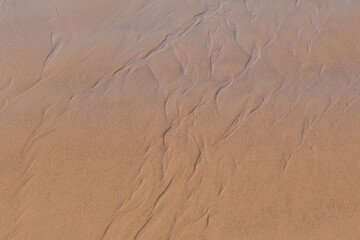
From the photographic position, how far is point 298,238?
3.54 metres

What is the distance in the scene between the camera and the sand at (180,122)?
12.3 feet

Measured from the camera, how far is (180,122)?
4641 mm

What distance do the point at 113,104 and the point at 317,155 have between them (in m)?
2.46

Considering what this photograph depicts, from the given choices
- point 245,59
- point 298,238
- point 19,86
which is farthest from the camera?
point 245,59

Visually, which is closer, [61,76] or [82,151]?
[82,151]

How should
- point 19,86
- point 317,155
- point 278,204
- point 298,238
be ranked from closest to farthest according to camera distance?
point 298,238
point 278,204
point 317,155
point 19,86

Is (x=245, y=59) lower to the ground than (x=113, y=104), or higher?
lower

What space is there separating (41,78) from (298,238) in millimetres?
3777

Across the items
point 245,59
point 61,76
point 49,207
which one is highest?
point 61,76

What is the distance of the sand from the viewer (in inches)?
148

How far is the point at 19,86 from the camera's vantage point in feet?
16.9

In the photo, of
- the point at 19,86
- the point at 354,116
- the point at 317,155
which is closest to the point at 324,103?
the point at 354,116

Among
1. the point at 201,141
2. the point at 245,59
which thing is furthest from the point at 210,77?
the point at 201,141

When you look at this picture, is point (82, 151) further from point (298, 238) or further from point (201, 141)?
point (298, 238)
